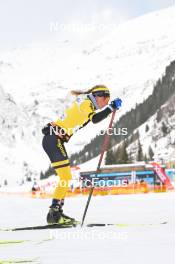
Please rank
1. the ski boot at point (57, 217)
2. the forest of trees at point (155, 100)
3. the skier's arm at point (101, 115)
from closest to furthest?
the ski boot at point (57, 217), the skier's arm at point (101, 115), the forest of trees at point (155, 100)

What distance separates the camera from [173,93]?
7185 inches

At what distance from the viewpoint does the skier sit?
7.58 metres

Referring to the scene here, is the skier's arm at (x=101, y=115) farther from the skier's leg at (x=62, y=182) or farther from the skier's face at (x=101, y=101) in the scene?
the skier's leg at (x=62, y=182)

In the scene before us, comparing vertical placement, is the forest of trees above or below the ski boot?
above

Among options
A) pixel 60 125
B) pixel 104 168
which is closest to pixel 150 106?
pixel 104 168

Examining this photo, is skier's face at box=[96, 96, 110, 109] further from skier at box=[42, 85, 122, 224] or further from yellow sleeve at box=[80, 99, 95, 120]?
yellow sleeve at box=[80, 99, 95, 120]

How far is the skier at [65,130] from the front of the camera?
299 inches

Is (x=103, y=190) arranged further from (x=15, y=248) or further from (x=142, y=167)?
(x=15, y=248)

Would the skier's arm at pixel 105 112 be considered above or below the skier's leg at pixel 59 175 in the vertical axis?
above

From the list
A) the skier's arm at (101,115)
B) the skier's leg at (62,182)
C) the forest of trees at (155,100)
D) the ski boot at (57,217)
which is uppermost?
the forest of trees at (155,100)

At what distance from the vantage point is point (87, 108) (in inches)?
300

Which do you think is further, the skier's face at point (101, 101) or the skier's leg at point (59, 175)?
the skier's face at point (101, 101)

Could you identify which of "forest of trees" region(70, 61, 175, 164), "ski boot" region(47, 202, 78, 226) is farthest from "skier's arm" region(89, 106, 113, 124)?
"forest of trees" region(70, 61, 175, 164)

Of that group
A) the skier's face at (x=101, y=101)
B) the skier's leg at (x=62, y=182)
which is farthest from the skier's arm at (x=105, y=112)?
the skier's leg at (x=62, y=182)
